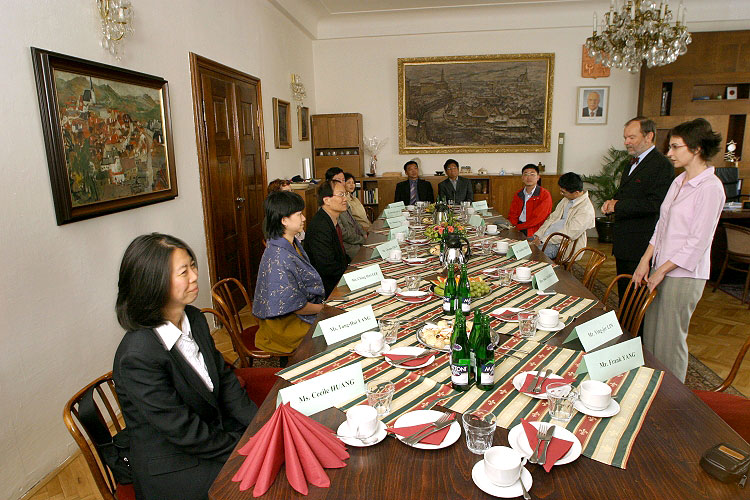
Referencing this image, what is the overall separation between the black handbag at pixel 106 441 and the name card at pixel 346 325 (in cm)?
76

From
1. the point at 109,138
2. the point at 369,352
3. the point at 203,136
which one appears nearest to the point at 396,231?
the point at 203,136

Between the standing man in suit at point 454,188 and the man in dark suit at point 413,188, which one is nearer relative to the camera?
the standing man in suit at point 454,188

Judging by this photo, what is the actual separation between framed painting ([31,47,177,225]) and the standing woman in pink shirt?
10.3ft

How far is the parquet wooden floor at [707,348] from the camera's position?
95.4 inches

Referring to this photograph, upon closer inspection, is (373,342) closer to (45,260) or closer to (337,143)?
(45,260)

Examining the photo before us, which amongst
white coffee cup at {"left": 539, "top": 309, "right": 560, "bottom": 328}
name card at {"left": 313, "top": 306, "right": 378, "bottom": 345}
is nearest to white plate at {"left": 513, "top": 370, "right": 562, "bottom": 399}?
white coffee cup at {"left": 539, "top": 309, "right": 560, "bottom": 328}

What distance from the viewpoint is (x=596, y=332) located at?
1826 millimetres

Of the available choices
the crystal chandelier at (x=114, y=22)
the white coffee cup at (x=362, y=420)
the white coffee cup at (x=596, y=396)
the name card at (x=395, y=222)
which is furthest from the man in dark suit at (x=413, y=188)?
the white coffee cup at (x=362, y=420)

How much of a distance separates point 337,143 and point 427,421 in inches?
273

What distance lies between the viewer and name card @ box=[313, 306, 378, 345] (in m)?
1.92

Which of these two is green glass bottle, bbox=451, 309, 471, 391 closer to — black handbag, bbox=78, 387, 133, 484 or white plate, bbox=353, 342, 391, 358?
white plate, bbox=353, 342, 391, 358

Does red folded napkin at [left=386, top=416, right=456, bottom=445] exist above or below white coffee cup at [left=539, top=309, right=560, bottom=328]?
below

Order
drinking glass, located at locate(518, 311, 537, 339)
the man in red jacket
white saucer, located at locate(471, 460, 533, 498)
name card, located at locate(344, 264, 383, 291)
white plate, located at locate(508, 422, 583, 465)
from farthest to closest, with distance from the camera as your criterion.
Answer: the man in red jacket → name card, located at locate(344, 264, 383, 291) → drinking glass, located at locate(518, 311, 537, 339) → white plate, located at locate(508, 422, 583, 465) → white saucer, located at locate(471, 460, 533, 498)

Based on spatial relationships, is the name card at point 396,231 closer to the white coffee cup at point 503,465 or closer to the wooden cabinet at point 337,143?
the white coffee cup at point 503,465
